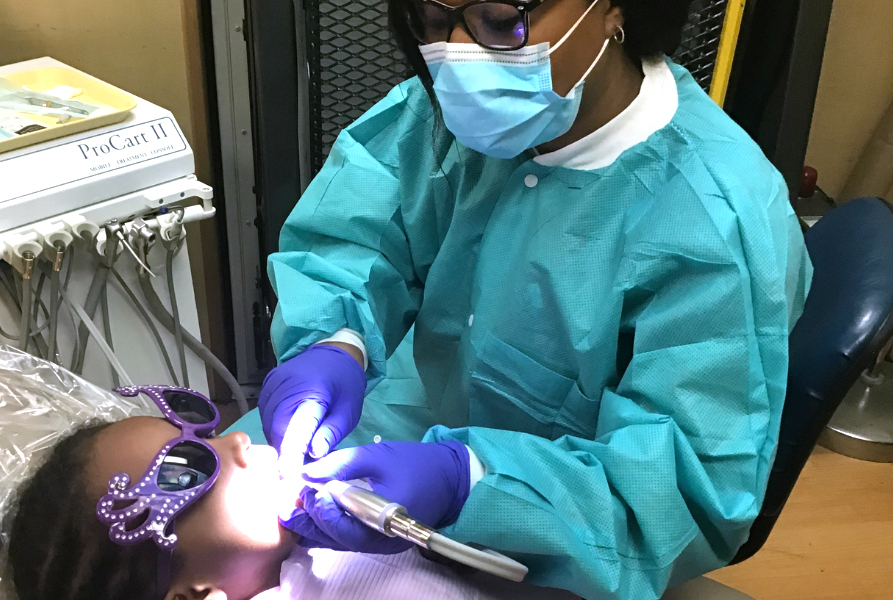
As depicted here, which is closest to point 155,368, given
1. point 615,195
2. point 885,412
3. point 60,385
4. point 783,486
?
point 60,385

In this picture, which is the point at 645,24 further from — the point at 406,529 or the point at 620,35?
the point at 406,529

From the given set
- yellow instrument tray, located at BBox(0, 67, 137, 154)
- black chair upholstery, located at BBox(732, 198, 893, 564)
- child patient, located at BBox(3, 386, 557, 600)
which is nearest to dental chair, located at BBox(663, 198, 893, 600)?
black chair upholstery, located at BBox(732, 198, 893, 564)

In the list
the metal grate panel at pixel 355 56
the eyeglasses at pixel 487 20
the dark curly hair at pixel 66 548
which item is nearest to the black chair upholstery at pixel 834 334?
the eyeglasses at pixel 487 20

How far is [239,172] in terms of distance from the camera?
158 centimetres

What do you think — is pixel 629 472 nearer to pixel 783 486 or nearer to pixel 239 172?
pixel 783 486

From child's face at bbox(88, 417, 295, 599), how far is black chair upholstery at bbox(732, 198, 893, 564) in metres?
0.61

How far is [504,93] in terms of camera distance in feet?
2.88

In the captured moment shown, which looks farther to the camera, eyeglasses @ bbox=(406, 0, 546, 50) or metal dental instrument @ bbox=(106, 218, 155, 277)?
metal dental instrument @ bbox=(106, 218, 155, 277)

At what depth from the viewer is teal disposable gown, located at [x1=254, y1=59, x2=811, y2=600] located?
0.80 meters

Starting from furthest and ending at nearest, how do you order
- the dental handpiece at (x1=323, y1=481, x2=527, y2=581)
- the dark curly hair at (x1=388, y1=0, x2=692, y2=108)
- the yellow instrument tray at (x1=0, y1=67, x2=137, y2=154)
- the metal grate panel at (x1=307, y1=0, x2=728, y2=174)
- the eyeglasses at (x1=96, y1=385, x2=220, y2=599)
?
the metal grate panel at (x1=307, y1=0, x2=728, y2=174), the yellow instrument tray at (x1=0, y1=67, x2=137, y2=154), the dark curly hair at (x1=388, y1=0, x2=692, y2=108), the eyeglasses at (x1=96, y1=385, x2=220, y2=599), the dental handpiece at (x1=323, y1=481, x2=527, y2=581)

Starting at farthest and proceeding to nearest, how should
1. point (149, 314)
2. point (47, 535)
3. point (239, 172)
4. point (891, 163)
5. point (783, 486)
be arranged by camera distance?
point (891, 163) → point (239, 172) → point (149, 314) → point (783, 486) → point (47, 535)

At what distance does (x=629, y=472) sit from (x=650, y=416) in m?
0.07

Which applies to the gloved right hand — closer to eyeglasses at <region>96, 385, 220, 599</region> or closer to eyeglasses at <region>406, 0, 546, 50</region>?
eyeglasses at <region>96, 385, 220, 599</region>

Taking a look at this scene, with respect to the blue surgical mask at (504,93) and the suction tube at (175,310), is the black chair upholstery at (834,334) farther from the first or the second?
the suction tube at (175,310)
